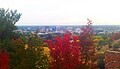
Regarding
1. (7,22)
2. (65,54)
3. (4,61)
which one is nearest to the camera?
(65,54)

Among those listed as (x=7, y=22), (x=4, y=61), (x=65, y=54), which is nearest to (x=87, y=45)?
(x=65, y=54)

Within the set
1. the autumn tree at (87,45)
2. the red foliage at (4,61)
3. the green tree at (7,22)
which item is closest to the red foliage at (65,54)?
A: the autumn tree at (87,45)

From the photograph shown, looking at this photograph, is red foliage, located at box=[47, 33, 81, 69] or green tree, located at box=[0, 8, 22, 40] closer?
red foliage, located at box=[47, 33, 81, 69]

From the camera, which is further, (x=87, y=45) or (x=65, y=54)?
(x=87, y=45)

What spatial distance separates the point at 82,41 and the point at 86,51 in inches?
29.7

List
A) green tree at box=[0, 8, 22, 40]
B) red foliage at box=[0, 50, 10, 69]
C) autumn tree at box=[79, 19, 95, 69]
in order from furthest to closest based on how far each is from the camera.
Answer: green tree at box=[0, 8, 22, 40] < autumn tree at box=[79, 19, 95, 69] < red foliage at box=[0, 50, 10, 69]

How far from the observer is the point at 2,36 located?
32656 mm

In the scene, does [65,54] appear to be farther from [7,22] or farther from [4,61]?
[7,22]

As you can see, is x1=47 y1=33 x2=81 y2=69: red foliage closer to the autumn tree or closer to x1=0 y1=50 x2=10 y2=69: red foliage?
the autumn tree

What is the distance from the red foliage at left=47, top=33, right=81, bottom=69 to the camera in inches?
881

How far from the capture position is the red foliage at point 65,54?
22.4 m

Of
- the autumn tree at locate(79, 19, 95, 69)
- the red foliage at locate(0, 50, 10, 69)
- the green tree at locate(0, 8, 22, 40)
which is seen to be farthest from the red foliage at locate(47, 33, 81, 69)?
the green tree at locate(0, 8, 22, 40)

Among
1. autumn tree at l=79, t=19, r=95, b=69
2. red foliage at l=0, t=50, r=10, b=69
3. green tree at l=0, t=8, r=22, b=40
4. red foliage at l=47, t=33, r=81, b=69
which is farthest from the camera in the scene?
green tree at l=0, t=8, r=22, b=40

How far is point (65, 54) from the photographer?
22656 mm
